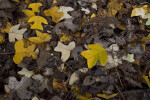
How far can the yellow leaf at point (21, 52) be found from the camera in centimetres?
205

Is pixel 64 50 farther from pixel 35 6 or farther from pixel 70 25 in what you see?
pixel 35 6

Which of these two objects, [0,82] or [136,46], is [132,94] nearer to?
[136,46]

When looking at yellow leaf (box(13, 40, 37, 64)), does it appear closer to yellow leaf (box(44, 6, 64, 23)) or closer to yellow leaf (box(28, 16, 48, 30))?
yellow leaf (box(28, 16, 48, 30))

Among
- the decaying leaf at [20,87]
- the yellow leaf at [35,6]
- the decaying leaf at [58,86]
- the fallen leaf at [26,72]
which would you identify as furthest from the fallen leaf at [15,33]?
the decaying leaf at [58,86]

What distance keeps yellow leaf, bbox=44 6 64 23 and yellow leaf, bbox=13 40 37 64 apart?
0.59 metres

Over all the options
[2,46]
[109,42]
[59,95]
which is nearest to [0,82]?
[2,46]

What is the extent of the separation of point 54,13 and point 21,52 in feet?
2.72

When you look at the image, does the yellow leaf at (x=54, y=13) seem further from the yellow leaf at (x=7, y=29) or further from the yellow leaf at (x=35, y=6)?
the yellow leaf at (x=7, y=29)

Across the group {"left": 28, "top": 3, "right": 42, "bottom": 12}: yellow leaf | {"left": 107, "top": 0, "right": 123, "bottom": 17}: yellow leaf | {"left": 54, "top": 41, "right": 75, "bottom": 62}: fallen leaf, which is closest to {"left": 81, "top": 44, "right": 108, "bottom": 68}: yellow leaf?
{"left": 54, "top": 41, "right": 75, "bottom": 62}: fallen leaf

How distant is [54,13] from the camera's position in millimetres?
2303

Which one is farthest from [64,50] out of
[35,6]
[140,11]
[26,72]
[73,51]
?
[140,11]

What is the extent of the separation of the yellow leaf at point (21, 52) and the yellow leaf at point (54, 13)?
1.92ft

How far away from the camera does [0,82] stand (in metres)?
1.94

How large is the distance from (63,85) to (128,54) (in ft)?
3.56
